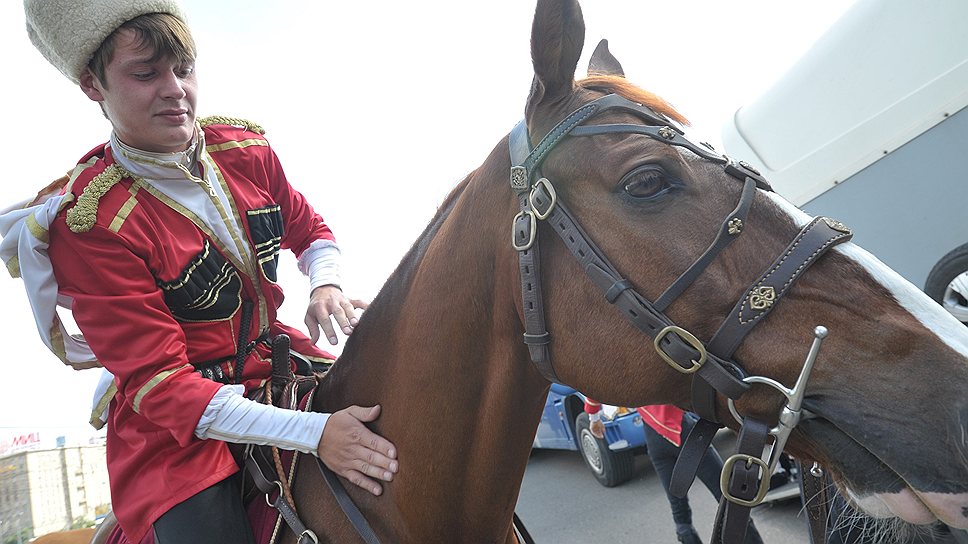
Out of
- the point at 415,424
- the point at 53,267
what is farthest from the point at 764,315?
the point at 53,267

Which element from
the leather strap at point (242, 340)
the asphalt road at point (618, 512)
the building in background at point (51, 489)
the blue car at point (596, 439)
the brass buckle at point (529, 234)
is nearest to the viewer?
the brass buckle at point (529, 234)

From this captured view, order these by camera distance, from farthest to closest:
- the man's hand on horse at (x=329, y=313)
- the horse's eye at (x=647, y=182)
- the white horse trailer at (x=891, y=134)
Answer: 1. the white horse trailer at (x=891, y=134)
2. the man's hand on horse at (x=329, y=313)
3. the horse's eye at (x=647, y=182)

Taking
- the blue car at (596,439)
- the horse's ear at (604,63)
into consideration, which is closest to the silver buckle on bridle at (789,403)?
the horse's ear at (604,63)

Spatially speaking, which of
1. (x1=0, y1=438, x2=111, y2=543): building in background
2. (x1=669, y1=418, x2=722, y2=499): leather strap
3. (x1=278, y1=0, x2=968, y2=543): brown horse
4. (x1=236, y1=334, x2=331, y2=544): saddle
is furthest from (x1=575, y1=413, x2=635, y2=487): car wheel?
(x1=669, y1=418, x2=722, y2=499): leather strap

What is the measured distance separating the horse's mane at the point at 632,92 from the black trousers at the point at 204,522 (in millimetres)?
1740

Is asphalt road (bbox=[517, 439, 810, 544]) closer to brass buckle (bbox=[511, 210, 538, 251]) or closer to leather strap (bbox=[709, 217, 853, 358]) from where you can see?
leather strap (bbox=[709, 217, 853, 358])

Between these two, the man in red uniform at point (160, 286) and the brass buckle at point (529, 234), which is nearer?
the brass buckle at point (529, 234)

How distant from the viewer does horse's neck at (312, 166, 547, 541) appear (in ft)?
5.86

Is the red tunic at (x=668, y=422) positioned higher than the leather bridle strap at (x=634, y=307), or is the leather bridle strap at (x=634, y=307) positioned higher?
the leather bridle strap at (x=634, y=307)

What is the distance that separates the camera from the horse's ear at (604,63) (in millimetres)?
2342

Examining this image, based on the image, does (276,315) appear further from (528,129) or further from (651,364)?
(651,364)

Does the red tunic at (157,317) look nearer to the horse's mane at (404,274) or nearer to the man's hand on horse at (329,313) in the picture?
the man's hand on horse at (329,313)

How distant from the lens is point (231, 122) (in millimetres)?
2615

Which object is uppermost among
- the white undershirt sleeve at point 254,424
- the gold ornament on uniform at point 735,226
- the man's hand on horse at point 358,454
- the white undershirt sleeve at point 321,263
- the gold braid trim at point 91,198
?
the gold ornament on uniform at point 735,226
